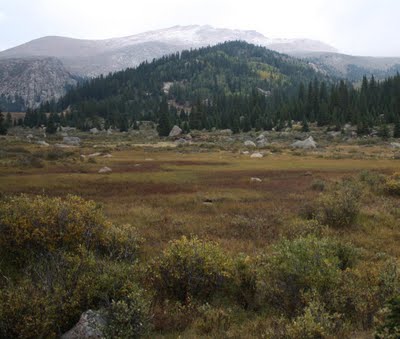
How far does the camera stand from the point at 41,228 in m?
12.2

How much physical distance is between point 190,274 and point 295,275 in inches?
121

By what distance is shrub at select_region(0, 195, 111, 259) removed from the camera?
1216cm

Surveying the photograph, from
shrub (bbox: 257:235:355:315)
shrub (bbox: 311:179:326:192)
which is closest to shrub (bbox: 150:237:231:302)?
shrub (bbox: 257:235:355:315)

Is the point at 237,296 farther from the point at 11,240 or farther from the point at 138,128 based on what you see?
the point at 138,128

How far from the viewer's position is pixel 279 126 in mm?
122125

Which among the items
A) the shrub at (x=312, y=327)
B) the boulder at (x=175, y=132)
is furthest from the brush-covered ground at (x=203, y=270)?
the boulder at (x=175, y=132)

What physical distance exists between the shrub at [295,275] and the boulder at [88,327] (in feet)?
15.7

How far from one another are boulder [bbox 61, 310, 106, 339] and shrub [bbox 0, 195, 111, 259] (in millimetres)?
3917

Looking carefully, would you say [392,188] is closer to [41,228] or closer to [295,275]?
[295,275]

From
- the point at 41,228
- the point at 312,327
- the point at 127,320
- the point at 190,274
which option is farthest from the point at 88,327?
the point at 41,228

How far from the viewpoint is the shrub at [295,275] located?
10156mm

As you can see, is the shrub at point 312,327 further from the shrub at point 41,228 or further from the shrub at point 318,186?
the shrub at point 318,186

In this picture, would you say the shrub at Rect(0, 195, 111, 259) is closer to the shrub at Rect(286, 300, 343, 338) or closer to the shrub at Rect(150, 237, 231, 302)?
the shrub at Rect(150, 237, 231, 302)

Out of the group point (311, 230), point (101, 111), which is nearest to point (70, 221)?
point (311, 230)
